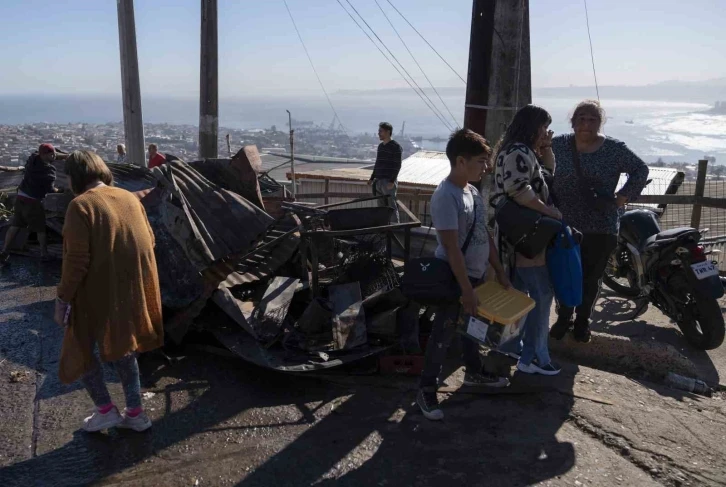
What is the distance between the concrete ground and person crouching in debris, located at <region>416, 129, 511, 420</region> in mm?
347

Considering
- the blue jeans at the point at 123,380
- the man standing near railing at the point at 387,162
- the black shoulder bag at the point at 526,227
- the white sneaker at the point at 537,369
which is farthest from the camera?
the man standing near railing at the point at 387,162

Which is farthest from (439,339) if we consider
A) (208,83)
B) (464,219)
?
(208,83)

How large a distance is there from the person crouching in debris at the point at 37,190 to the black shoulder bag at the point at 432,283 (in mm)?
6233

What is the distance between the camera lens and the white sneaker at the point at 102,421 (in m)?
3.52

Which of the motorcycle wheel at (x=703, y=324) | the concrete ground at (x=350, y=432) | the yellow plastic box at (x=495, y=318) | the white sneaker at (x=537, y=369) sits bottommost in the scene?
the concrete ground at (x=350, y=432)

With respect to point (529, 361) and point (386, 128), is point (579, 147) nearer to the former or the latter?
point (529, 361)

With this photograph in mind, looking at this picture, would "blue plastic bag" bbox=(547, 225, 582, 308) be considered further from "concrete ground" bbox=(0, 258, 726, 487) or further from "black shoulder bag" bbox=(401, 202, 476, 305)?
"black shoulder bag" bbox=(401, 202, 476, 305)

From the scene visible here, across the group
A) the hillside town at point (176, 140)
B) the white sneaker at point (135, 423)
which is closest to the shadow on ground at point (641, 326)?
the white sneaker at point (135, 423)

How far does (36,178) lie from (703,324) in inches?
314

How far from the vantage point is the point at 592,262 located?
4.79 m

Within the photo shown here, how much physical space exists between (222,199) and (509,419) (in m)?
3.24

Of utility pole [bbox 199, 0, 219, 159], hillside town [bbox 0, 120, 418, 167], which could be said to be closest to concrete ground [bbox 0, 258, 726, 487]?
utility pole [bbox 199, 0, 219, 159]

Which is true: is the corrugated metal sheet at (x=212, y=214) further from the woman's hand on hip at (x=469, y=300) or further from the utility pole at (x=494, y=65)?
the utility pole at (x=494, y=65)

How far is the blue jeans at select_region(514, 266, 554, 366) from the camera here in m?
4.17
